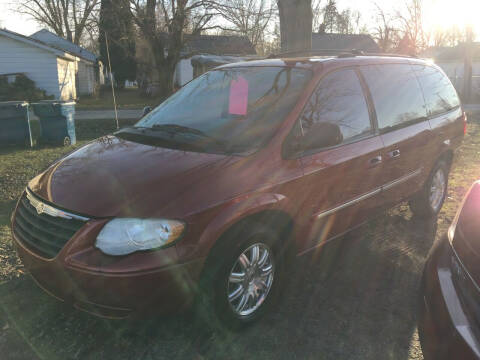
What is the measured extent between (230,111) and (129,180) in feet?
3.64

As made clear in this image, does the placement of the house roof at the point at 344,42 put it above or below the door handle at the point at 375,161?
above

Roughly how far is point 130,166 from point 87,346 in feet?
3.91

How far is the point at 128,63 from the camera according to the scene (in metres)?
40.7

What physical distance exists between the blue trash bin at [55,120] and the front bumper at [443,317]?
8.68 m

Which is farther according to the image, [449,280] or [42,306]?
[42,306]

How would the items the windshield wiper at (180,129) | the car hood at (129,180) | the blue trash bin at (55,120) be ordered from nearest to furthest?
the car hood at (129,180) → the windshield wiper at (180,129) → the blue trash bin at (55,120)

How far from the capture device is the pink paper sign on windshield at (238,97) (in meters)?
3.27

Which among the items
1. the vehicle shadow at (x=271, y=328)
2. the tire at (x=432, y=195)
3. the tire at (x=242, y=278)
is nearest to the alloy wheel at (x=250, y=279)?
the tire at (x=242, y=278)

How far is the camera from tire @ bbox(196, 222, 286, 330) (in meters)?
2.47

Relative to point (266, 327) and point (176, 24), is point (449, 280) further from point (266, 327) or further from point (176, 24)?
point (176, 24)

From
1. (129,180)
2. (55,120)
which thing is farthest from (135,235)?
(55,120)

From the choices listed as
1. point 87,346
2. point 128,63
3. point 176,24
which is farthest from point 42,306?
point 128,63

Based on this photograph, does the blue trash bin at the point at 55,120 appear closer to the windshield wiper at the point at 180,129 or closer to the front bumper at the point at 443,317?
the windshield wiper at the point at 180,129

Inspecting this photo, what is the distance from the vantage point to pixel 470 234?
199cm
